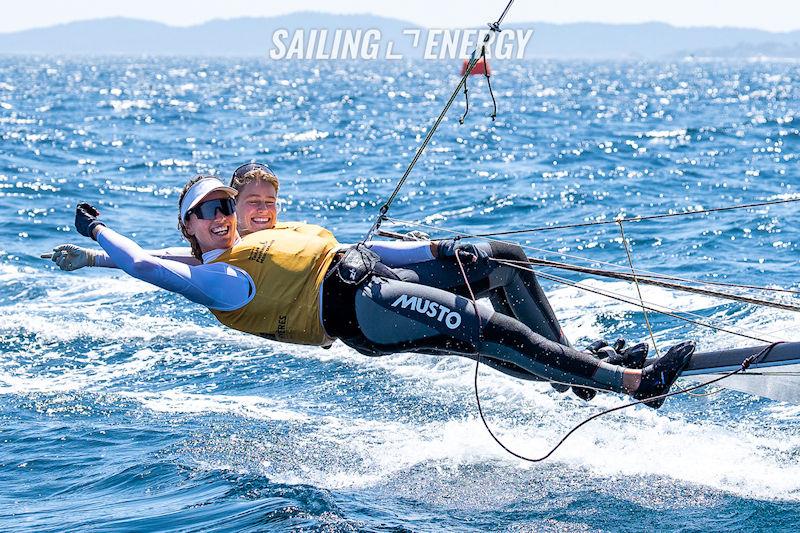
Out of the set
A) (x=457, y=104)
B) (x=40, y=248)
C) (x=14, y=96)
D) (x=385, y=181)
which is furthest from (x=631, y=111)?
(x=40, y=248)

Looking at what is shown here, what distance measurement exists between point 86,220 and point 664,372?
278 centimetres

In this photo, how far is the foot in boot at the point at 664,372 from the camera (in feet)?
15.9

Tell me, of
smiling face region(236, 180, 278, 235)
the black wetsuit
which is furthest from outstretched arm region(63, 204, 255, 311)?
smiling face region(236, 180, 278, 235)

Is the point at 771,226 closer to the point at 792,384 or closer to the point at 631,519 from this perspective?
the point at 792,384

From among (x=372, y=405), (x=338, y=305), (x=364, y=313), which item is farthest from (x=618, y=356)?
(x=372, y=405)

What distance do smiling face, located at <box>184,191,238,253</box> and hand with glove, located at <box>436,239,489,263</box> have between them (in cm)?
100

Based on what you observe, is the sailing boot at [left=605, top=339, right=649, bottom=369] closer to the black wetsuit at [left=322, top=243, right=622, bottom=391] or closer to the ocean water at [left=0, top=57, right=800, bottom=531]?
the black wetsuit at [left=322, top=243, right=622, bottom=391]

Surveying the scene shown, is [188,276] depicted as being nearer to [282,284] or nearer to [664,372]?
[282,284]

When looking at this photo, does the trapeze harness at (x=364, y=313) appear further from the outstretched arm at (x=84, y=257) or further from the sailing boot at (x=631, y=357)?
the outstretched arm at (x=84, y=257)

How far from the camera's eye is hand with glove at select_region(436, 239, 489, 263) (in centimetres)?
517

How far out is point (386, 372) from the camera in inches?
282

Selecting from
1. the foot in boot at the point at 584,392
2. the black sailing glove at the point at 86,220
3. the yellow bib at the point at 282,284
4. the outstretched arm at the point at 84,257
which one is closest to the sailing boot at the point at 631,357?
the foot in boot at the point at 584,392

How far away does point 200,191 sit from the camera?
16.5ft

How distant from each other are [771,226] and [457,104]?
27.5m
